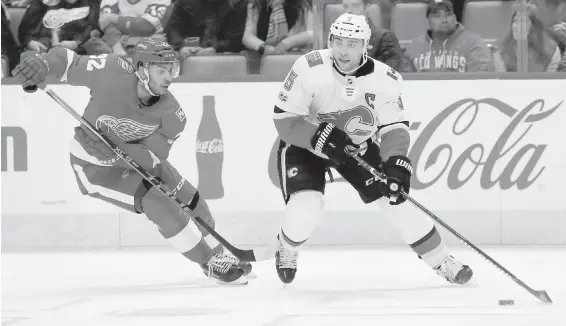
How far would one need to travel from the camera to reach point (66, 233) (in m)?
6.23

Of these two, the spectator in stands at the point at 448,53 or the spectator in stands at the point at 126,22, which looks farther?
the spectator in stands at the point at 126,22

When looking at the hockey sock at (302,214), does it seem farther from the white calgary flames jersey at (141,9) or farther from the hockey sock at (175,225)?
the white calgary flames jersey at (141,9)

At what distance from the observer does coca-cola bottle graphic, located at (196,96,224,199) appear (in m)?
6.20

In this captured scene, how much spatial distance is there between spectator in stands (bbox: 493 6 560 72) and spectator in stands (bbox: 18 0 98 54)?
7.74ft

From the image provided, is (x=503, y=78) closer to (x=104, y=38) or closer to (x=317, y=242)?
(x=317, y=242)

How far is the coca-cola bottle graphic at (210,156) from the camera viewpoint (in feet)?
20.3

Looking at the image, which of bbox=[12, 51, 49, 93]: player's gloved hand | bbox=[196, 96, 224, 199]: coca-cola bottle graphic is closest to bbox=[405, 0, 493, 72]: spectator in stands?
bbox=[196, 96, 224, 199]: coca-cola bottle graphic

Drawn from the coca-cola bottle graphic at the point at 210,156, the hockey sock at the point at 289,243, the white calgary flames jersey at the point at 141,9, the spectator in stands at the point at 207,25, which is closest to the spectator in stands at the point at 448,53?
the spectator in stands at the point at 207,25

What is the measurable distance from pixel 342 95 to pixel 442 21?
5.84ft

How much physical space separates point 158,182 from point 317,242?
1.78 metres

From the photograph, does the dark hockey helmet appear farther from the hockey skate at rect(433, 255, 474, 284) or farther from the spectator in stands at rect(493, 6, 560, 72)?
the spectator in stands at rect(493, 6, 560, 72)

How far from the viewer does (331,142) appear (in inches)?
173

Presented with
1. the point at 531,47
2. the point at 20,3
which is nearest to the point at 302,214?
the point at 531,47

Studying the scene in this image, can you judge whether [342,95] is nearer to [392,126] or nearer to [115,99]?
Result: [392,126]
